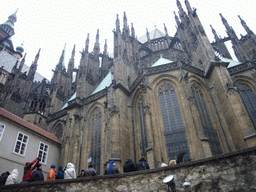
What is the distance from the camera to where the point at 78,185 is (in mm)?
6770

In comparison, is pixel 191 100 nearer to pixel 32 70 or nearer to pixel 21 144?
pixel 21 144

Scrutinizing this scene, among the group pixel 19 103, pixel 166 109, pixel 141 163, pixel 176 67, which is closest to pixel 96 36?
pixel 19 103

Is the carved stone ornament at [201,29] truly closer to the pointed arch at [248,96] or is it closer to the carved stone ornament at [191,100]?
the pointed arch at [248,96]

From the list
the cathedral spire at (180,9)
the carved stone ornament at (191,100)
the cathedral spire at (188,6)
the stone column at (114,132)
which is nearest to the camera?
the carved stone ornament at (191,100)

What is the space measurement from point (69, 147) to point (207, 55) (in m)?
14.7

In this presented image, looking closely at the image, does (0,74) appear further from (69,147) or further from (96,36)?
(69,147)

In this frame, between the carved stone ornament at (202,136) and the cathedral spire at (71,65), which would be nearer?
the carved stone ornament at (202,136)

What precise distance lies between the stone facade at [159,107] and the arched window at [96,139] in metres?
0.08

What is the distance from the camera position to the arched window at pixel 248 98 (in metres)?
15.6

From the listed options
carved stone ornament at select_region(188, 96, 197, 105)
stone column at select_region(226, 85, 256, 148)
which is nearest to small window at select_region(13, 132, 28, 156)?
carved stone ornament at select_region(188, 96, 197, 105)

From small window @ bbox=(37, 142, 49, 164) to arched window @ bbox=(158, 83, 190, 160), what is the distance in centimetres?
953

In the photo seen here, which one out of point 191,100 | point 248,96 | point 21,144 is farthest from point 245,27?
point 21,144

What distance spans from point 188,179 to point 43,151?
12.7 meters

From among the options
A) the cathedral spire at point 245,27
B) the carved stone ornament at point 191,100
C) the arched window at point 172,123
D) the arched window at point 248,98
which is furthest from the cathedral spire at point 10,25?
the arched window at point 248,98
